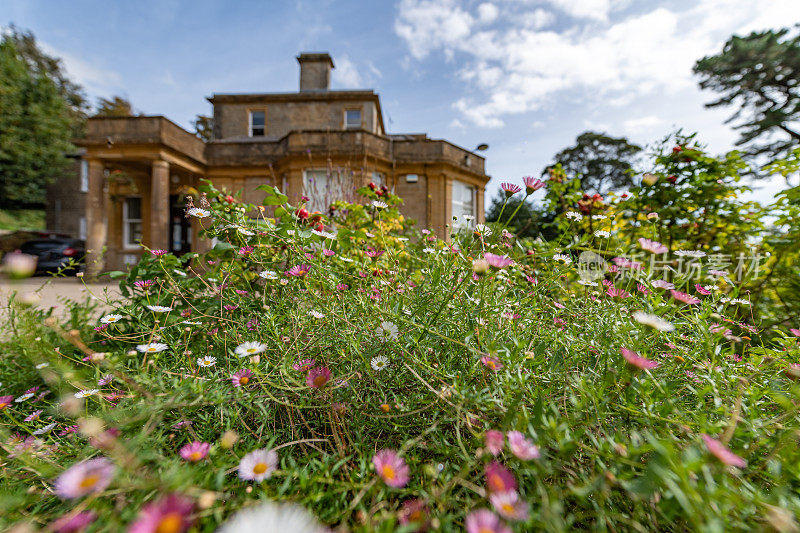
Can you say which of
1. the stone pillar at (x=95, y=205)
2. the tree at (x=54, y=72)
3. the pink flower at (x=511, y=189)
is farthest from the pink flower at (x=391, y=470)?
the tree at (x=54, y=72)

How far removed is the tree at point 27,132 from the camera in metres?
15.4

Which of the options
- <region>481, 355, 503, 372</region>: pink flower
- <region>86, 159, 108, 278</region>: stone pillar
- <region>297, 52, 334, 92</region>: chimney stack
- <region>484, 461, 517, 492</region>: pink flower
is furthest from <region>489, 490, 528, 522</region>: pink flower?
<region>297, 52, 334, 92</region>: chimney stack

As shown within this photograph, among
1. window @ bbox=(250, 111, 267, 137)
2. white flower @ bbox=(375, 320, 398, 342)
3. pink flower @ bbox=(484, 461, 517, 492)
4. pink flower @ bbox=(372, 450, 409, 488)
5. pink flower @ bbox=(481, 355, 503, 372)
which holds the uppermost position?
window @ bbox=(250, 111, 267, 137)

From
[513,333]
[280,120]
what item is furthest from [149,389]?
[280,120]

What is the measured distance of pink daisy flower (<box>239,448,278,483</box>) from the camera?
57cm

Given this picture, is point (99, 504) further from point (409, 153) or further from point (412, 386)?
point (409, 153)

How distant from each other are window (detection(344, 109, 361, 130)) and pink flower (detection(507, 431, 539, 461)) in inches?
478

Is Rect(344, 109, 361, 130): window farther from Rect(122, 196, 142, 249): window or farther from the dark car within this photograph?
the dark car

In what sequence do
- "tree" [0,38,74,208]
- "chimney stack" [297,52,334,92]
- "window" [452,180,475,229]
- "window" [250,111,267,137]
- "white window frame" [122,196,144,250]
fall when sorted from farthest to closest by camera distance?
"tree" [0,38,74,208] < "chimney stack" [297,52,334,92] < "window" [250,111,267,137] < "white window frame" [122,196,144,250] < "window" [452,180,475,229]

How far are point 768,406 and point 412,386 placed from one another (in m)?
1.02

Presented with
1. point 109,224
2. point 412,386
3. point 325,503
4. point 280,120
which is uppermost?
point 280,120

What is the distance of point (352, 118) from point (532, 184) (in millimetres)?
11711

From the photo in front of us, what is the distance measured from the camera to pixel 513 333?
91 cm

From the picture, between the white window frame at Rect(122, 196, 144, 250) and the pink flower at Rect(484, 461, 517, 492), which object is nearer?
the pink flower at Rect(484, 461, 517, 492)
